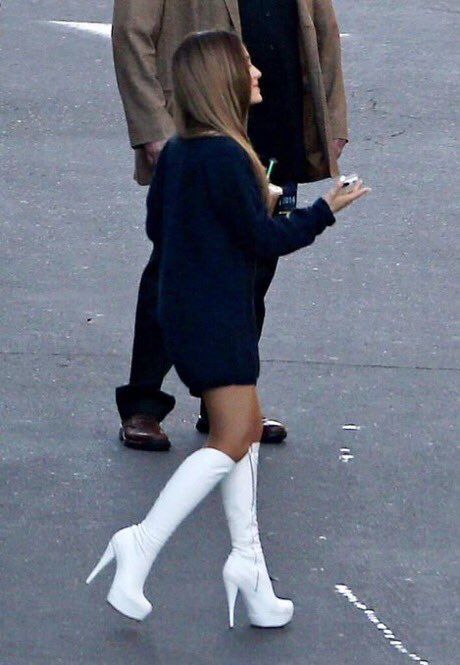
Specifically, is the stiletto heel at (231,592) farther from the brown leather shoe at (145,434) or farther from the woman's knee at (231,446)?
the brown leather shoe at (145,434)

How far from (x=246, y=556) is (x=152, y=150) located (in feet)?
5.55

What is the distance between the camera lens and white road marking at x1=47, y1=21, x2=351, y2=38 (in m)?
12.1

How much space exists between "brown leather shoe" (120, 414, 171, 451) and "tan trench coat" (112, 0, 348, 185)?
32.4 inches

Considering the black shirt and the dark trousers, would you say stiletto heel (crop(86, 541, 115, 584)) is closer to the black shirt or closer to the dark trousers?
the dark trousers

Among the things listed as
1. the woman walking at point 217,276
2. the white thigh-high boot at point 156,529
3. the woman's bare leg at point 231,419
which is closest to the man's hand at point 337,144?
the woman walking at point 217,276

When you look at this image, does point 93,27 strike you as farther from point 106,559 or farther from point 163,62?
point 106,559

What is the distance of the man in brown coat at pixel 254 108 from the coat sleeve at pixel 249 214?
1265mm

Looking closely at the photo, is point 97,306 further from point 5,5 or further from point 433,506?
point 5,5

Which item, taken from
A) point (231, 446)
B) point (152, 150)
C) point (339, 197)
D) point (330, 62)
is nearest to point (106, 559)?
point (231, 446)

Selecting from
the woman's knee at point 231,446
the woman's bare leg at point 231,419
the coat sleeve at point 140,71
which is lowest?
the woman's knee at point 231,446

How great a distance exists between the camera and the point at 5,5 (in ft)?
42.2

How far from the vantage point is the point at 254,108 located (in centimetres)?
560

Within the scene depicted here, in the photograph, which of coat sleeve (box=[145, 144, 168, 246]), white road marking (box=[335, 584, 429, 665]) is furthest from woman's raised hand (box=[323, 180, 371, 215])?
white road marking (box=[335, 584, 429, 665])

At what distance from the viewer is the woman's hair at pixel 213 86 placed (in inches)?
163
